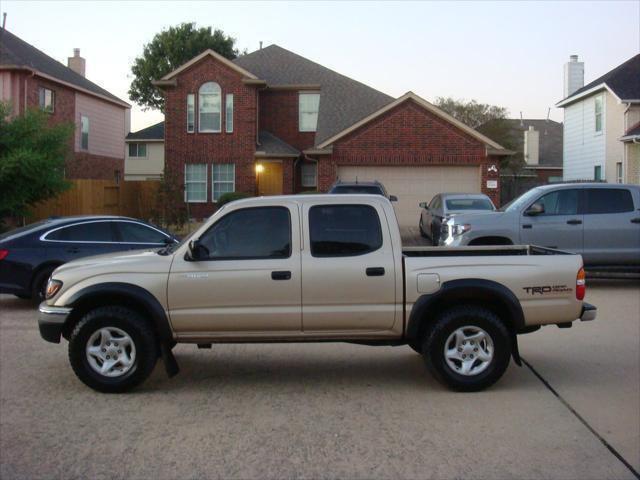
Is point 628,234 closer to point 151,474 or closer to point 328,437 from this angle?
point 328,437

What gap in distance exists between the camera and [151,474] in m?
5.42

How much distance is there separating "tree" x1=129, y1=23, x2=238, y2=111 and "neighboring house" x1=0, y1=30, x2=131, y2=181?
46.6 feet

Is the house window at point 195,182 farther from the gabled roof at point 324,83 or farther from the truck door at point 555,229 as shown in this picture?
the truck door at point 555,229

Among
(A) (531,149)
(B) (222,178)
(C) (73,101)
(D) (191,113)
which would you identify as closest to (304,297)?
(B) (222,178)

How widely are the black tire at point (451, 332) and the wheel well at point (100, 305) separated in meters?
2.65

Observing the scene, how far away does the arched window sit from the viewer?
34.5 m

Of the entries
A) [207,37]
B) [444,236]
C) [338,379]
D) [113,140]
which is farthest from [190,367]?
[207,37]

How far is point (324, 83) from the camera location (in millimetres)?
37250

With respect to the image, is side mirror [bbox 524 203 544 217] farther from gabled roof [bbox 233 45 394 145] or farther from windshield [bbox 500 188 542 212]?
gabled roof [bbox 233 45 394 145]

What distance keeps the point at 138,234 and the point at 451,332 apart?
7769 millimetres

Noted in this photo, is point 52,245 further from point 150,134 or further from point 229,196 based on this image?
point 150,134

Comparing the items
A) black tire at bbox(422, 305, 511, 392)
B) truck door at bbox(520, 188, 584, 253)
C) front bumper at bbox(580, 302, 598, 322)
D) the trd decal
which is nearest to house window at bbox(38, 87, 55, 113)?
truck door at bbox(520, 188, 584, 253)

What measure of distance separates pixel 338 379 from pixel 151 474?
3.03 metres

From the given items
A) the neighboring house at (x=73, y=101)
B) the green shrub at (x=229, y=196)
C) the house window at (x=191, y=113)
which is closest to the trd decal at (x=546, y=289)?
the neighboring house at (x=73, y=101)
